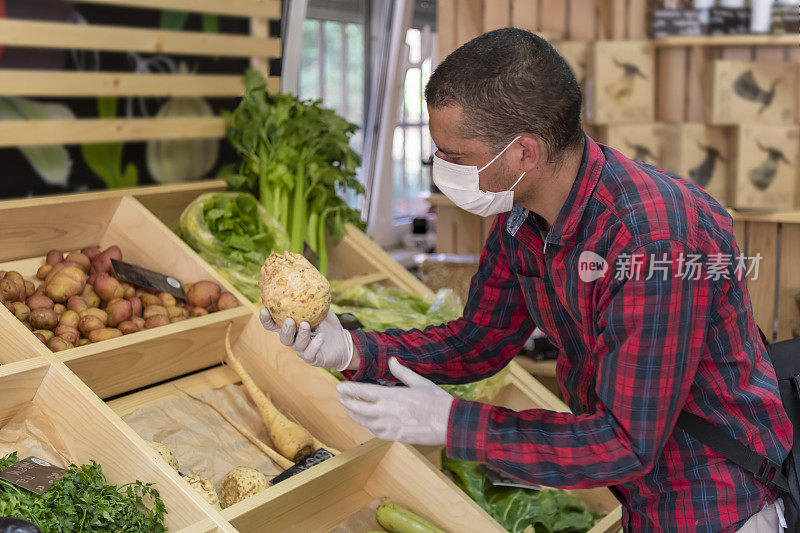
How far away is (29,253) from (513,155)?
181 centimetres

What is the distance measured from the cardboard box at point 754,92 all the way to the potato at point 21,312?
3491mm

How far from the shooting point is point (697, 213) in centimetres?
141

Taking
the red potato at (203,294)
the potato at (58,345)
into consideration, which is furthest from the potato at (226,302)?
the potato at (58,345)

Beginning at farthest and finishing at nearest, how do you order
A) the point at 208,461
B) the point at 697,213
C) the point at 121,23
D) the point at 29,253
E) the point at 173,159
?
1. the point at 173,159
2. the point at 121,23
3. the point at 29,253
4. the point at 208,461
5. the point at 697,213

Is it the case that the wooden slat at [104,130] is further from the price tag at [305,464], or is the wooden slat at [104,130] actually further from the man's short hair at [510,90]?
the man's short hair at [510,90]

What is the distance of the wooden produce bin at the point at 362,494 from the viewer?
1878mm

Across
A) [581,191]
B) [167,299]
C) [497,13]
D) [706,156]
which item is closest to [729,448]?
[581,191]

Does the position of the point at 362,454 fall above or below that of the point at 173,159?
below

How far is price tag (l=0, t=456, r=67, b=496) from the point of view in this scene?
1654 millimetres

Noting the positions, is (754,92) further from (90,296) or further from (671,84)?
(90,296)

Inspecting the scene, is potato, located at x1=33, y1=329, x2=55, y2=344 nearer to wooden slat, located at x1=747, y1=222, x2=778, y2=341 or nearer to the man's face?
the man's face

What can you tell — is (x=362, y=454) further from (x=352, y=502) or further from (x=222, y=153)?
(x=222, y=153)

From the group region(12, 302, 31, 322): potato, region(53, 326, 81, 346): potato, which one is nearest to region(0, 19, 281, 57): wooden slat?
region(12, 302, 31, 322): potato

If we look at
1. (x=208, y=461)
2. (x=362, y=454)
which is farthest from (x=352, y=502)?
(x=208, y=461)
